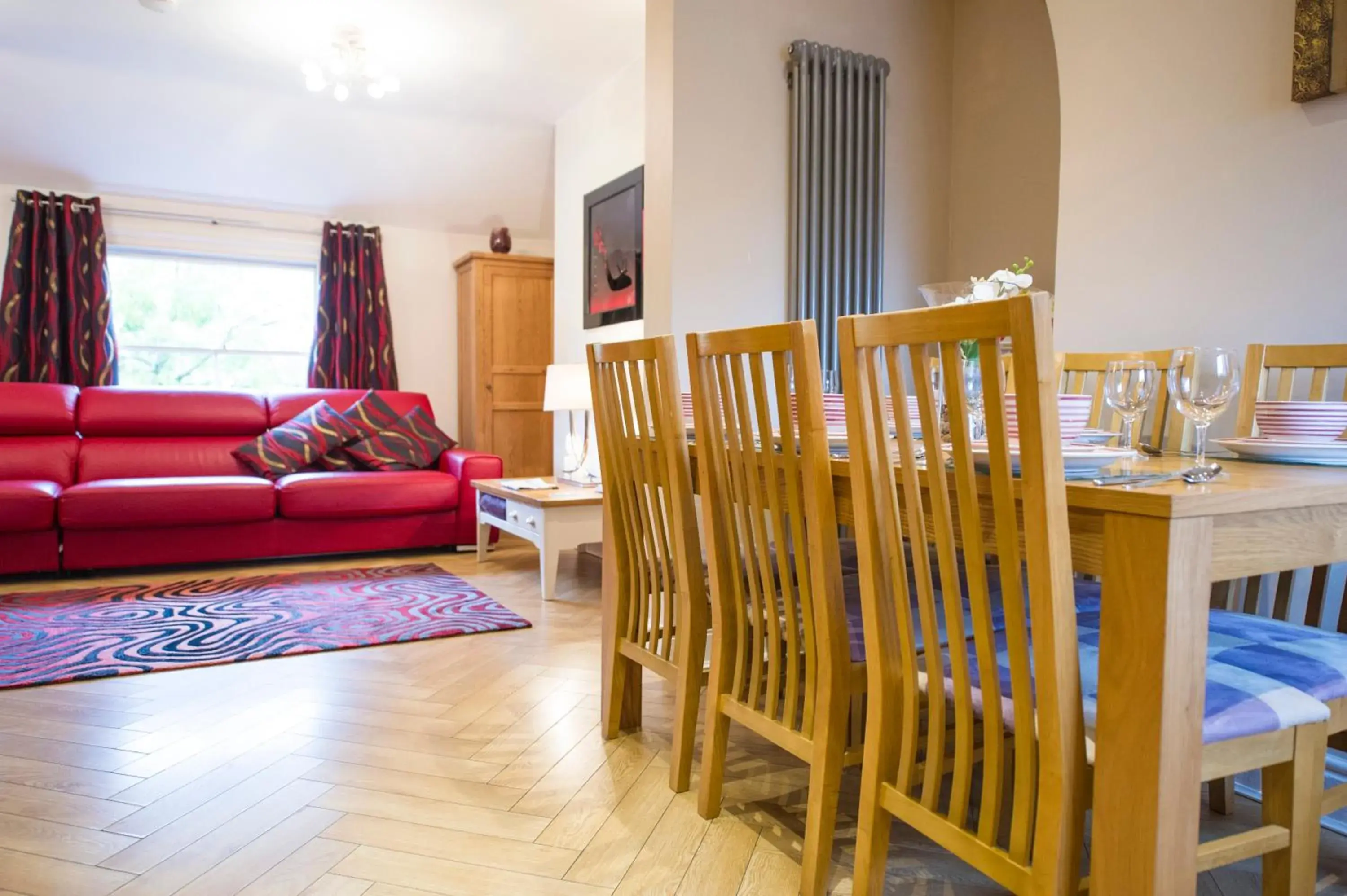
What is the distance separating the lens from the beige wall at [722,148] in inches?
125

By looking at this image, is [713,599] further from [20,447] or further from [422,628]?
[20,447]

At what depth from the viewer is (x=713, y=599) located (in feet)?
5.86

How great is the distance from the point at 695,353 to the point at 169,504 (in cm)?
343

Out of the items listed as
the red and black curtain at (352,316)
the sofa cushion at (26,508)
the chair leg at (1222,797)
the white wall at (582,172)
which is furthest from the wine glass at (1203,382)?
the red and black curtain at (352,316)

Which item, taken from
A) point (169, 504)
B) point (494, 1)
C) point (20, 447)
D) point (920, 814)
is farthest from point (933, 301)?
point (20, 447)

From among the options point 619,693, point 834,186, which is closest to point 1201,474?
point 619,693

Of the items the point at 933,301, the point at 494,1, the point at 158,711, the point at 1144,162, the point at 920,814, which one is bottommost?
the point at 158,711

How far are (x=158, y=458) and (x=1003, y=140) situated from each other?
438 cm

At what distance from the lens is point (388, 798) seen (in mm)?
1895

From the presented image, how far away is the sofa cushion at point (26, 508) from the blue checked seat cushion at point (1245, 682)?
4.02 m

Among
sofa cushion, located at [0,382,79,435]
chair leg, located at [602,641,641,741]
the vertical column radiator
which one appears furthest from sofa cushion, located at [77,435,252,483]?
chair leg, located at [602,641,641,741]

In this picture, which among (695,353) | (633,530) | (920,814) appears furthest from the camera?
(633,530)

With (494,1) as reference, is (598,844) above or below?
below

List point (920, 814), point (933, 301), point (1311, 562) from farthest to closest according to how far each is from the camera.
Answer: point (933, 301) → point (920, 814) → point (1311, 562)
